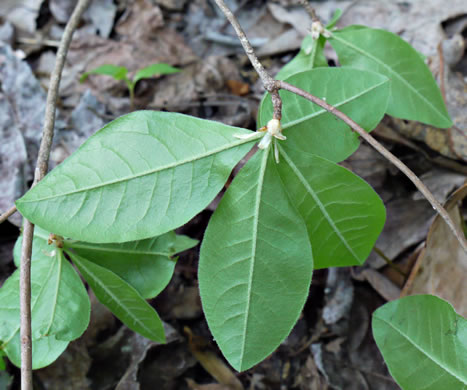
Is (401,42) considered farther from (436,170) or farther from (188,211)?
(188,211)

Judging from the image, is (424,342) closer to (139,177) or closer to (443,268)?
(443,268)

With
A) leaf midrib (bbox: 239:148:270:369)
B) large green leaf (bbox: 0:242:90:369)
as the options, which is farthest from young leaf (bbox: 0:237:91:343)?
leaf midrib (bbox: 239:148:270:369)

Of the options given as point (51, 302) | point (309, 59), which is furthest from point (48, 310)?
point (309, 59)

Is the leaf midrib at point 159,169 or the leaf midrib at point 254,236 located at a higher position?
the leaf midrib at point 159,169

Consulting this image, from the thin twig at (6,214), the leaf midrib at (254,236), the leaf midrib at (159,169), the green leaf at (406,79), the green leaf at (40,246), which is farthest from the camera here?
the green leaf at (406,79)

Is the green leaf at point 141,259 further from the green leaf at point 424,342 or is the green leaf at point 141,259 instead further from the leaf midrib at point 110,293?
the green leaf at point 424,342

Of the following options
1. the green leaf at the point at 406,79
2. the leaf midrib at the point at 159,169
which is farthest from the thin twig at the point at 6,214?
the green leaf at the point at 406,79

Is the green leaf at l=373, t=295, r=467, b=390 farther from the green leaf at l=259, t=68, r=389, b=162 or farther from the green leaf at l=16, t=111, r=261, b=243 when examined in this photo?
the green leaf at l=16, t=111, r=261, b=243
